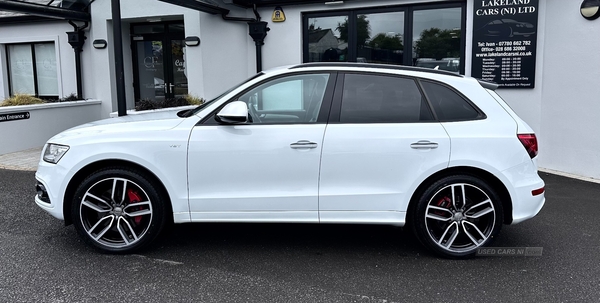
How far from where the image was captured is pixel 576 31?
25.1ft

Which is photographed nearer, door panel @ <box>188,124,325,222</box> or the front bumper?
door panel @ <box>188,124,325,222</box>

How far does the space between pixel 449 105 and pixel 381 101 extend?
587 mm

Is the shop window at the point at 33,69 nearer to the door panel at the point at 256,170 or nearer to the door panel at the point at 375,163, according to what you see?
the door panel at the point at 256,170

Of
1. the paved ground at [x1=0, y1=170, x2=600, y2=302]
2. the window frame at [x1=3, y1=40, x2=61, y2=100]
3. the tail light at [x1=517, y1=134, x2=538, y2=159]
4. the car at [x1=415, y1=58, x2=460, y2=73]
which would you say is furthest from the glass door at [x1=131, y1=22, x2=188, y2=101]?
the tail light at [x1=517, y1=134, x2=538, y2=159]

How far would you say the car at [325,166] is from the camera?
13.9 feet

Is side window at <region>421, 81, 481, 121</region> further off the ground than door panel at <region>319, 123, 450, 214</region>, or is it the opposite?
side window at <region>421, 81, 481, 121</region>

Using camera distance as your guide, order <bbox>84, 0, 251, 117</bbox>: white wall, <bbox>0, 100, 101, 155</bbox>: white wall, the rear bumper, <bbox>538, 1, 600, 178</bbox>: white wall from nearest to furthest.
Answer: the rear bumper, <bbox>538, 1, 600, 178</bbox>: white wall, <bbox>0, 100, 101, 155</bbox>: white wall, <bbox>84, 0, 251, 117</bbox>: white wall

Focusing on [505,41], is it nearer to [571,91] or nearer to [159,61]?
[571,91]

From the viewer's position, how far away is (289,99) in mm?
4711

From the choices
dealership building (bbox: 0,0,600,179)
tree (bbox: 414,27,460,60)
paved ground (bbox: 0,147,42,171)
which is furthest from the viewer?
tree (bbox: 414,27,460,60)

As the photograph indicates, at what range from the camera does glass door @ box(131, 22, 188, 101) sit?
40.5ft

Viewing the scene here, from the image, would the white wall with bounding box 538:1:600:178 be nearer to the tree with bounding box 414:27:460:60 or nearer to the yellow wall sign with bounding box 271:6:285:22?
the tree with bounding box 414:27:460:60

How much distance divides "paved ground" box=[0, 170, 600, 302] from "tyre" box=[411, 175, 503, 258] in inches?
6.4

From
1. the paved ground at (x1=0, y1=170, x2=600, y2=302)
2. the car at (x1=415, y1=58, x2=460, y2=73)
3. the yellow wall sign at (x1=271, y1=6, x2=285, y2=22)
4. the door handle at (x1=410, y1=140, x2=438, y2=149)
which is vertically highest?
the yellow wall sign at (x1=271, y1=6, x2=285, y2=22)
